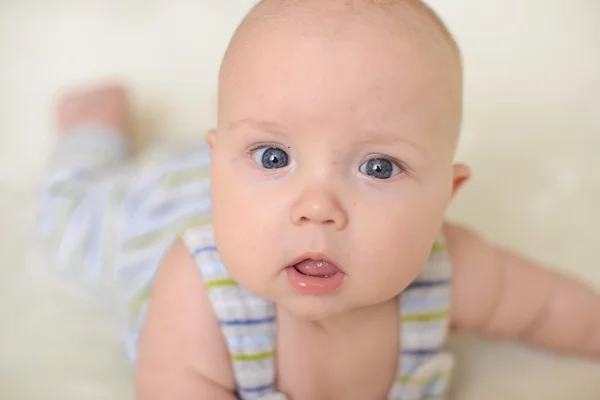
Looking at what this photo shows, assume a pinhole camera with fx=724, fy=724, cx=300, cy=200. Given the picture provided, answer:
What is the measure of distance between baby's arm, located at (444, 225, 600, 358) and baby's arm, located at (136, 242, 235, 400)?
249 millimetres

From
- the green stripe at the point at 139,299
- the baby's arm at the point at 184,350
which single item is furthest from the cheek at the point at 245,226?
the green stripe at the point at 139,299

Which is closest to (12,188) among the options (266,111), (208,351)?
(208,351)

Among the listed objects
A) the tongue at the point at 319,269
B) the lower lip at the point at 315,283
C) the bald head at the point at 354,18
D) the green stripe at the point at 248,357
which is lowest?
the green stripe at the point at 248,357

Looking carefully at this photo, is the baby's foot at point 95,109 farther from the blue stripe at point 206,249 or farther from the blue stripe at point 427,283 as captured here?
the blue stripe at point 427,283

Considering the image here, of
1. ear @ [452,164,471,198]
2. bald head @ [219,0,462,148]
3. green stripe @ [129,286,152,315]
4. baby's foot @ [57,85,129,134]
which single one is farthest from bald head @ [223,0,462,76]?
baby's foot @ [57,85,129,134]

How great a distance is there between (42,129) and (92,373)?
49cm

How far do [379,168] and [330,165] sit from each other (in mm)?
45

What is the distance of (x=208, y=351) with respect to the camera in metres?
0.65

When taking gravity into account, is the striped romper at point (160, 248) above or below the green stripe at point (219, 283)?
below

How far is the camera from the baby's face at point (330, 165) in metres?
0.52

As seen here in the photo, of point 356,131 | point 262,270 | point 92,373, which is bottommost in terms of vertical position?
point 92,373

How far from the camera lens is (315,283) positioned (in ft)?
1.79

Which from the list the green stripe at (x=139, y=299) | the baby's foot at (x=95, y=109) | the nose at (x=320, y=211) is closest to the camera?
the nose at (x=320, y=211)

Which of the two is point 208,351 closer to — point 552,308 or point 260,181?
point 260,181
